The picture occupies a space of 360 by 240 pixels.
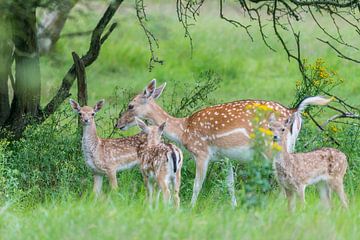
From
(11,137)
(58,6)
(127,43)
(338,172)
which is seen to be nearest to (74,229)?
(58,6)

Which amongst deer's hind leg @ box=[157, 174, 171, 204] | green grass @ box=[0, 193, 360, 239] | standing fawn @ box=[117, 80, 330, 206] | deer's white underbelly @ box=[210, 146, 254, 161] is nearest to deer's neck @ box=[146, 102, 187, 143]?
standing fawn @ box=[117, 80, 330, 206]

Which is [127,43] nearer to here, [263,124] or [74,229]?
[263,124]

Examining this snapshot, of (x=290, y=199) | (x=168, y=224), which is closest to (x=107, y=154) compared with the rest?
(x=290, y=199)

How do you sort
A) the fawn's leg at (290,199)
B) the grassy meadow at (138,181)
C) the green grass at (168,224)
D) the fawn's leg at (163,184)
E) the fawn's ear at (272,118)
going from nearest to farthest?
the green grass at (168,224) < the grassy meadow at (138,181) < the fawn's leg at (290,199) < the fawn's ear at (272,118) < the fawn's leg at (163,184)

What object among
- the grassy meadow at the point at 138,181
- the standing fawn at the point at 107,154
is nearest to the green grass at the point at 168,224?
the grassy meadow at the point at 138,181

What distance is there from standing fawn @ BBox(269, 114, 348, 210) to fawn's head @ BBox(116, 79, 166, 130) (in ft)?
7.21

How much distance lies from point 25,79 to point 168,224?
2418mm

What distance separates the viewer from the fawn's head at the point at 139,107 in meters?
11.3

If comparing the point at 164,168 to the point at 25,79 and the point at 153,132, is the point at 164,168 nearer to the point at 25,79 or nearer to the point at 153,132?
the point at 153,132

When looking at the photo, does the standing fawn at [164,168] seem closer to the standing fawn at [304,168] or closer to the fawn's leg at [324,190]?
the standing fawn at [304,168]

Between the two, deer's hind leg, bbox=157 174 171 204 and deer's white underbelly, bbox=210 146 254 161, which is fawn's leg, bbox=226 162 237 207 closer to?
deer's white underbelly, bbox=210 146 254 161

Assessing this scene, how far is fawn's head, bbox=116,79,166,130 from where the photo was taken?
11273 millimetres

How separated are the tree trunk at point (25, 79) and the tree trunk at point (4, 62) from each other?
3.8 inches

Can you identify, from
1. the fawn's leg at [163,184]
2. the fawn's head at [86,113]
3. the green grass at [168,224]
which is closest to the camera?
the green grass at [168,224]
